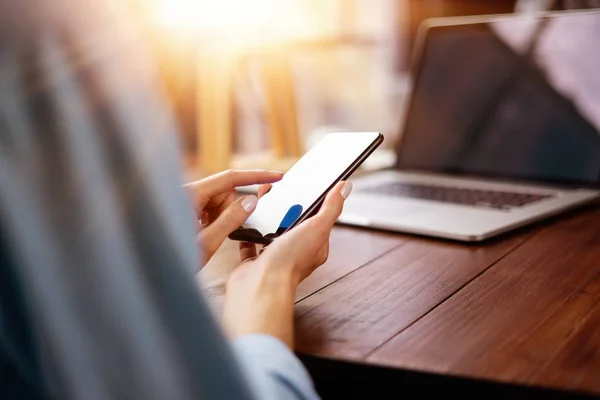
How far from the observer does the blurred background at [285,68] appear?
5.98ft

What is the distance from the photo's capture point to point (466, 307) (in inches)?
23.5

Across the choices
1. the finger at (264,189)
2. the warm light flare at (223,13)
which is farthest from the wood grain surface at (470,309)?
the warm light flare at (223,13)

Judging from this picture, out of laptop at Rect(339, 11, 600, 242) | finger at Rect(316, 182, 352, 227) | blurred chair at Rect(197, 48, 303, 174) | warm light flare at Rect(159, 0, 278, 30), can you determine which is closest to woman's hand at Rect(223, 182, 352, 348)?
finger at Rect(316, 182, 352, 227)

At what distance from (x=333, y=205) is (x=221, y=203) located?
0.57 feet

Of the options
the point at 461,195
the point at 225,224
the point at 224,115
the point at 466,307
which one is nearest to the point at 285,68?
the point at 224,115

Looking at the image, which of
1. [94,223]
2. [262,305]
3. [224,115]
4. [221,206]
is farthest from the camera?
[224,115]

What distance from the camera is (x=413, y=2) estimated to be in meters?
4.24

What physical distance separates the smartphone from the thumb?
0.07 feet

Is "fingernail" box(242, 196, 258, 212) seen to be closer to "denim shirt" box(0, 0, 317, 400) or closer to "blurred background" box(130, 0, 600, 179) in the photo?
"denim shirt" box(0, 0, 317, 400)

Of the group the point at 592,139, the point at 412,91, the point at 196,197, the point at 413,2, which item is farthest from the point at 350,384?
the point at 413,2

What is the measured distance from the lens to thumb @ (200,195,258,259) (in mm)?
653

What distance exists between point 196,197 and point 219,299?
14 centimetres

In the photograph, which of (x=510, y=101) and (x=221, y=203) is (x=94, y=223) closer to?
(x=221, y=203)

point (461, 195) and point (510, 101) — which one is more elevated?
point (510, 101)
